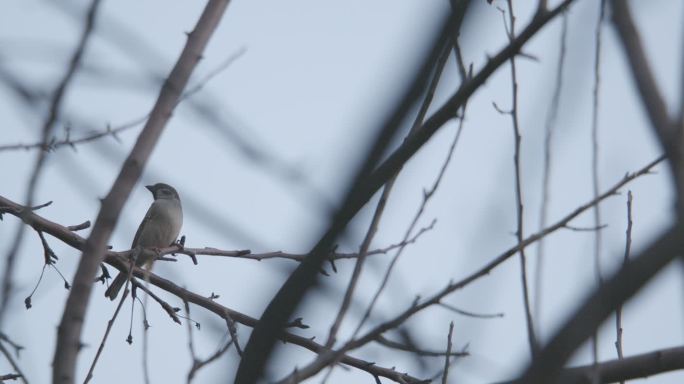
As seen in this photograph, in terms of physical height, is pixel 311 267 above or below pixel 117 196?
below

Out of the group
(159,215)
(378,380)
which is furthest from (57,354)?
(159,215)

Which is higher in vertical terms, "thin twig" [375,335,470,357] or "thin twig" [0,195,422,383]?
"thin twig" [0,195,422,383]

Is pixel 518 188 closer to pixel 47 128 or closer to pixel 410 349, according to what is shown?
pixel 410 349

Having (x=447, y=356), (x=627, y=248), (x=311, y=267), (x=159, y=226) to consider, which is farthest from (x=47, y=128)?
(x=159, y=226)

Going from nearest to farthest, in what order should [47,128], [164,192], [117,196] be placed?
[47,128] < [117,196] < [164,192]

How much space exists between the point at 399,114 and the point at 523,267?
110cm

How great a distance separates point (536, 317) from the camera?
6.06ft

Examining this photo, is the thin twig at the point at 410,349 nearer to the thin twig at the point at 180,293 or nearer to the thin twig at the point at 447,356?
the thin twig at the point at 447,356

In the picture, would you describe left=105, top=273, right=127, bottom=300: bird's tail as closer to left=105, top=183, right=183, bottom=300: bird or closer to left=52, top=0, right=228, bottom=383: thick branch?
left=105, top=183, right=183, bottom=300: bird

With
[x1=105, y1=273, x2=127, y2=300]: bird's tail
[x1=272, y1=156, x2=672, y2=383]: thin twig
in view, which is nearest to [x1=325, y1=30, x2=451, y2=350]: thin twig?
[x1=272, y1=156, x2=672, y2=383]: thin twig

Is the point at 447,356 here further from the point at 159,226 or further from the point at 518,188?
the point at 159,226

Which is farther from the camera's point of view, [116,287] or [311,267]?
[116,287]

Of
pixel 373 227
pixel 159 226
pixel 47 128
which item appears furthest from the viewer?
pixel 159 226

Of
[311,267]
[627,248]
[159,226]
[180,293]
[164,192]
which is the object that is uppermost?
[164,192]
